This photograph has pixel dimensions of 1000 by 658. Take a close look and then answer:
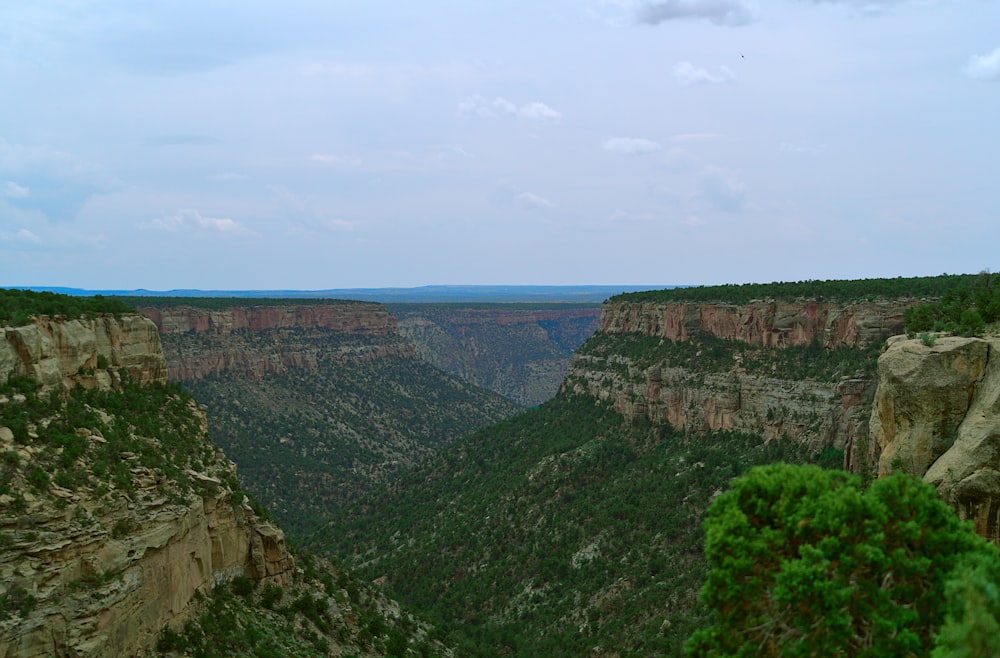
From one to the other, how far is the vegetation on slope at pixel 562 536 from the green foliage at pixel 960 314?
41.5 ft

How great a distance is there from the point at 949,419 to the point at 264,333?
10058 centimetres

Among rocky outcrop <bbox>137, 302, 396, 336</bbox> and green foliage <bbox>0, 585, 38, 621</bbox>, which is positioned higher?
rocky outcrop <bbox>137, 302, 396, 336</bbox>

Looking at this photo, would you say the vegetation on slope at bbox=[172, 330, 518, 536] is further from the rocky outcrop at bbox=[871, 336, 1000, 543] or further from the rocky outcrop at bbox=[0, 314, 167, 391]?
the rocky outcrop at bbox=[871, 336, 1000, 543]

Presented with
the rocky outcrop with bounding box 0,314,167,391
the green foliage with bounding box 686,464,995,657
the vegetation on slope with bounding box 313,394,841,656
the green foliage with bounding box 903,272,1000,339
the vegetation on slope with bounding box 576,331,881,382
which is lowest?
the vegetation on slope with bounding box 313,394,841,656

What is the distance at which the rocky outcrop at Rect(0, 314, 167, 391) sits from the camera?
27.2 m

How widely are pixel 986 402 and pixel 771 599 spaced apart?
1070cm

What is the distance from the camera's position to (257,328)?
116000mm

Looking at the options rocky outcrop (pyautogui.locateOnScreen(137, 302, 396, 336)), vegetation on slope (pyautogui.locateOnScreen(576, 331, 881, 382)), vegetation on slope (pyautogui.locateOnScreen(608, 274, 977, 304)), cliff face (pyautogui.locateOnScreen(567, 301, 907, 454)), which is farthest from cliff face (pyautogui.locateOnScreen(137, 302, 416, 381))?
vegetation on slope (pyautogui.locateOnScreen(608, 274, 977, 304))

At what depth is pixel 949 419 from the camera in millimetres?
27172

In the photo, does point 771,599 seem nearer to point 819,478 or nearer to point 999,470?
point 819,478

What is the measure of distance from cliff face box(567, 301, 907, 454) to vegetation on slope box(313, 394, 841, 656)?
1493 mm

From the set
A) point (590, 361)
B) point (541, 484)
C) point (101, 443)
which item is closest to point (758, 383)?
point (541, 484)

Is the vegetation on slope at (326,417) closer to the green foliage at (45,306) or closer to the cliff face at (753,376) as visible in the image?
the cliff face at (753,376)

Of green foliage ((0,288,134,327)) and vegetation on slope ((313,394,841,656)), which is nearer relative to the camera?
green foliage ((0,288,134,327))
